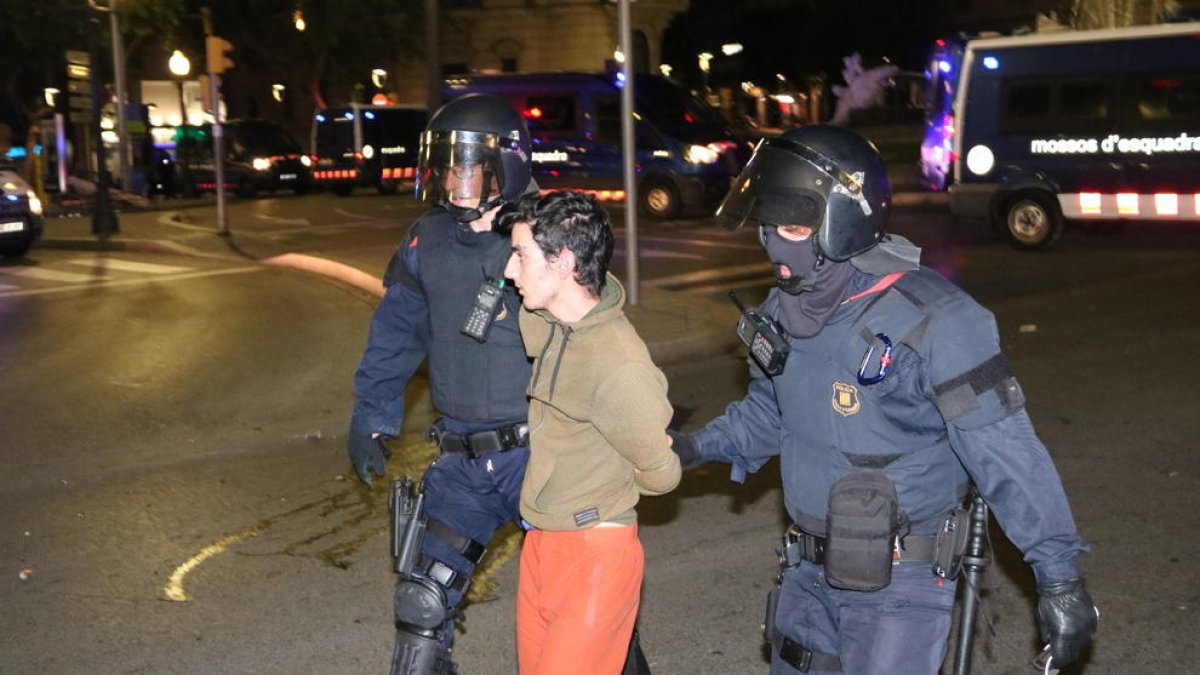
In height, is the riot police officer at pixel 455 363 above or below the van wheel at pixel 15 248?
above

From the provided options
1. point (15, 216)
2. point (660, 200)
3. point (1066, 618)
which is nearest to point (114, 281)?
point (15, 216)

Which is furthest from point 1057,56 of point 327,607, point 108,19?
point 108,19

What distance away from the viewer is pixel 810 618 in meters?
3.19

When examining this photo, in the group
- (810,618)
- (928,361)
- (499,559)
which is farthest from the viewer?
(499,559)

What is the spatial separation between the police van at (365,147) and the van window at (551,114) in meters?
8.02

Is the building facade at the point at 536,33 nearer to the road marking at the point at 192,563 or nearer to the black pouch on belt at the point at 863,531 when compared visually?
the road marking at the point at 192,563

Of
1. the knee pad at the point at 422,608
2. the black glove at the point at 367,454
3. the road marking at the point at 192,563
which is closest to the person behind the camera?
the knee pad at the point at 422,608

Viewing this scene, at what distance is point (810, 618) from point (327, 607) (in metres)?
2.80

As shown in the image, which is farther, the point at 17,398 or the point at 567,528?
the point at 17,398

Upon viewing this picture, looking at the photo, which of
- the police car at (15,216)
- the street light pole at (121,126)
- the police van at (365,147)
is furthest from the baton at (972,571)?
the police van at (365,147)

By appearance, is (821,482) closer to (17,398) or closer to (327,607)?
(327,607)

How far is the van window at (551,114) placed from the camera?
23.0m

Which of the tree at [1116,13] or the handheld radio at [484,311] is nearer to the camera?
the handheld radio at [484,311]

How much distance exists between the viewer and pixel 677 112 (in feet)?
71.9
